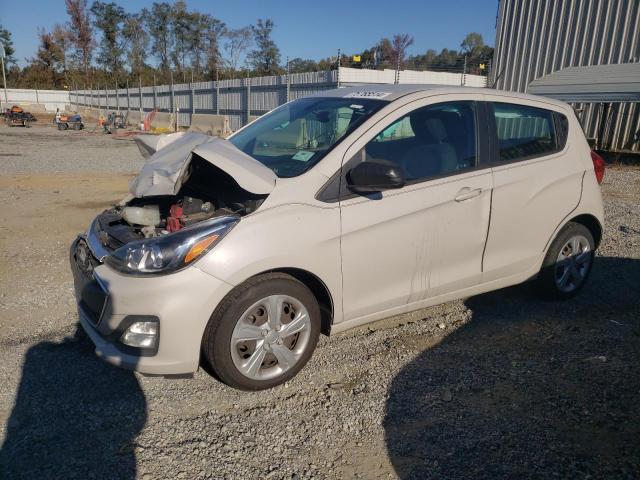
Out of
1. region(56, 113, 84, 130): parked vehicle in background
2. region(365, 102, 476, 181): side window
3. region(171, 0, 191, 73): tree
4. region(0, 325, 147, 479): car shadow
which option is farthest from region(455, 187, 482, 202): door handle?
region(171, 0, 191, 73): tree

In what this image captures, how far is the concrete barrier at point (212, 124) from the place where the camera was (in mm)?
20375

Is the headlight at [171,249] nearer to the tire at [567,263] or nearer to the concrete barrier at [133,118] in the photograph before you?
the tire at [567,263]

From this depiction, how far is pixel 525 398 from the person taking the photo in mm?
3049

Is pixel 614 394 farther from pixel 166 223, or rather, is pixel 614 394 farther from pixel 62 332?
pixel 62 332

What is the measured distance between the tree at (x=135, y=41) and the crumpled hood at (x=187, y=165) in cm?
5427

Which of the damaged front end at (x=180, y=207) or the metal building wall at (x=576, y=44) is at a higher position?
A: the metal building wall at (x=576, y=44)

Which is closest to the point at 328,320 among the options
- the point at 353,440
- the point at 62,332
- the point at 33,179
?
the point at 353,440

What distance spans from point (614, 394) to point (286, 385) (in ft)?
6.58

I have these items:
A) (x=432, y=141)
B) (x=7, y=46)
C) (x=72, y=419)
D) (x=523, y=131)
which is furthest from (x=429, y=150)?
(x=7, y=46)

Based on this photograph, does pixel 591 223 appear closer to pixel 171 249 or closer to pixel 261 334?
pixel 261 334

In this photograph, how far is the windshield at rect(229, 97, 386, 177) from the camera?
132 inches

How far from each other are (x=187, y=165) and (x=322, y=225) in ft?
3.05

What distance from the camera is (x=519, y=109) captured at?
13.3 ft

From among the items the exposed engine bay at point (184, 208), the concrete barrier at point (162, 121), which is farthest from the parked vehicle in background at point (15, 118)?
the exposed engine bay at point (184, 208)
